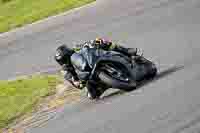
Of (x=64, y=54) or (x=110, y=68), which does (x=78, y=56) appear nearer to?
(x=64, y=54)

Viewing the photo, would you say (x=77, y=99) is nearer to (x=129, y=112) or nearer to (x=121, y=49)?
(x=121, y=49)

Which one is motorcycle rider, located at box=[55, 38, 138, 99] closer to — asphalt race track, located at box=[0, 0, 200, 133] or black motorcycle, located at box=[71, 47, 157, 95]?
black motorcycle, located at box=[71, 47, 157, 95]

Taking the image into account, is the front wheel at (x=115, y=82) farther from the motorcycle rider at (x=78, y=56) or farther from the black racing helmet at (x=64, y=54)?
the black racing helmet at (x=64, y=54)

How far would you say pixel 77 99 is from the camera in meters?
14.3

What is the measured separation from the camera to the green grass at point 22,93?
14926 mm

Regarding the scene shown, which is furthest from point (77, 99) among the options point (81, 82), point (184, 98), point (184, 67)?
point (184, 98)

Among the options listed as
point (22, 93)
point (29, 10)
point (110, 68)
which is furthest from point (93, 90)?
point (29, 10)

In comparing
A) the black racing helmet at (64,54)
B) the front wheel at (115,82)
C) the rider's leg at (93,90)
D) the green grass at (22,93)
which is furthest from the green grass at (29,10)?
the front wheel at (115,82)

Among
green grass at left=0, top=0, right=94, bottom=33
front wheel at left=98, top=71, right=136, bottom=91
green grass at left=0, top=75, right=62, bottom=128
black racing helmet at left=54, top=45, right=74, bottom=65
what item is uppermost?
black racing helmet at left=54, top=45, right=74, bottom=65

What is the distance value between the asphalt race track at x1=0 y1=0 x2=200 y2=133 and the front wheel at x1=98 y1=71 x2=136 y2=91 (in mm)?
156

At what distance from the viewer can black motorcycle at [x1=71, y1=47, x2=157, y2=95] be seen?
13.2 meters

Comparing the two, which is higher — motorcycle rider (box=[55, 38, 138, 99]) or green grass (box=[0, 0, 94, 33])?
motorcycle rider (box=[55, 38, 138, 99])

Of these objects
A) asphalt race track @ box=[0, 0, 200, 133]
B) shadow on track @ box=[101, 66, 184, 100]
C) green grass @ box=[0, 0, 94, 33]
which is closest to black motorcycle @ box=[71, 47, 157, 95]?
shadow on track @ box=[101, 66, 184, 100]

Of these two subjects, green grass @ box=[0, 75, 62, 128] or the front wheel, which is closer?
the front wheel
